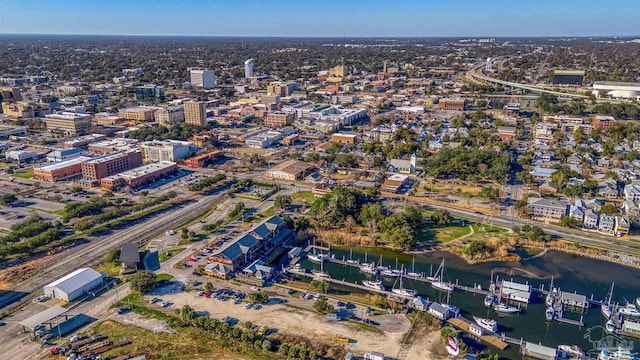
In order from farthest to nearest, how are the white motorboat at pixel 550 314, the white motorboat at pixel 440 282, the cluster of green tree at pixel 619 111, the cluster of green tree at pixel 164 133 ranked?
the cluster of green tree at pixel 619 111 < the cluster of green tree at pixel 164 133 < the white motorboat at pixel 440 282 < the white motorboat at pixel 550 314

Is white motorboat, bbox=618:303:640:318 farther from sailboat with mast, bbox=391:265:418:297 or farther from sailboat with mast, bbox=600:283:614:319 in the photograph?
sailboat with mast, bbox=391:265:418:297

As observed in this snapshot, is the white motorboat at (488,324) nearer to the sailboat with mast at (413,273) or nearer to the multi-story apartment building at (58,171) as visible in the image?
the sailboat with mast at (413,273)

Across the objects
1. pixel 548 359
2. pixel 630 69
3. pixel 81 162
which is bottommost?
pixel 548 359

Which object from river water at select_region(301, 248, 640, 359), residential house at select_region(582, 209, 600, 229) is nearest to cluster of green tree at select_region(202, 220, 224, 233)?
river water at select_region(301, 248, 640, 359)

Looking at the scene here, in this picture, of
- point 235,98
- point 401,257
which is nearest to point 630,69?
point 235,98

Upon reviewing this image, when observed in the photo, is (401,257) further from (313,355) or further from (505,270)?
(313,355)

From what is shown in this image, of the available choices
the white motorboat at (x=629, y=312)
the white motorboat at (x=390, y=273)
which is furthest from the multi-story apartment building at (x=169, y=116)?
the white motorboat at (x=629, y=312)
